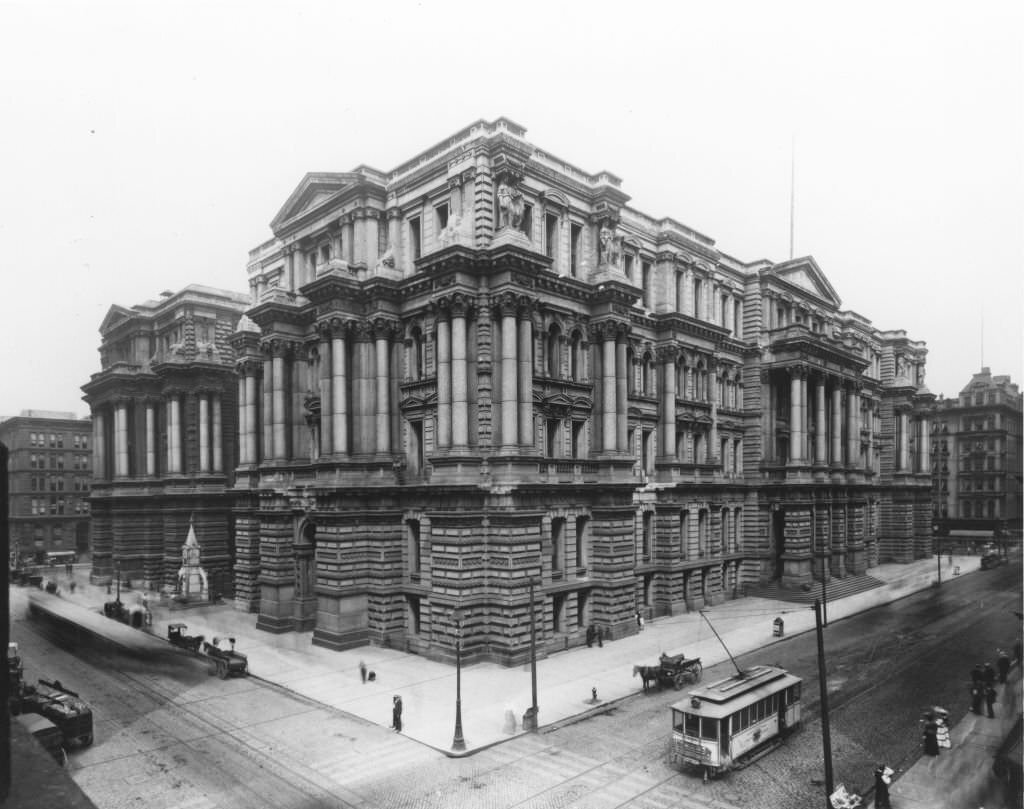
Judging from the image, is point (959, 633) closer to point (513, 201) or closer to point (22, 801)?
point (513, 201)

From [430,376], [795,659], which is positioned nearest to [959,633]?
[795,659]

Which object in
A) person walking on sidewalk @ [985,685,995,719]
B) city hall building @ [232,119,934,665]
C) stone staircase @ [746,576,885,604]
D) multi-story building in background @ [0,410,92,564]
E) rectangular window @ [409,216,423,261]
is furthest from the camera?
multi-story building in background @ [0,410,92,564]

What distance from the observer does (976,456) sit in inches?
2672

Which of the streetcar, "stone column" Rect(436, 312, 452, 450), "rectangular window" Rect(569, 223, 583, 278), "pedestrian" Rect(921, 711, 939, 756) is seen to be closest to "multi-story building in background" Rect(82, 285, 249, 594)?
"stone column" Rect(436, 312, 452, 450)

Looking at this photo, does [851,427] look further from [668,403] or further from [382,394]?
[382,394]

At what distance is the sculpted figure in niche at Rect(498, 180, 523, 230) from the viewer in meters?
34.8

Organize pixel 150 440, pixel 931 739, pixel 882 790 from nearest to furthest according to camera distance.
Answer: pixel 882 790, pixel 931 739, pixel 150 440

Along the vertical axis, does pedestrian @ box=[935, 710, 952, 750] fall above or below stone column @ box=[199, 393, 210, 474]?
below

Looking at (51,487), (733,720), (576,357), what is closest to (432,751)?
(733,720)

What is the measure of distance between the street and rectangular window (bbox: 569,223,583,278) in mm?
21837

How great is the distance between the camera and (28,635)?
41.9 m

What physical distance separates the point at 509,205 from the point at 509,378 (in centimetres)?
852

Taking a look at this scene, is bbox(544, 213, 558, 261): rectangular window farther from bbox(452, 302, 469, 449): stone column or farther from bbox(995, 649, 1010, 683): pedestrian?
bbox(995, 649, 1010, 683): pedestrian

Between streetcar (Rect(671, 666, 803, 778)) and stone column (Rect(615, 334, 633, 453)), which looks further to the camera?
stone column (Rect(615, 334, 633, 453))
